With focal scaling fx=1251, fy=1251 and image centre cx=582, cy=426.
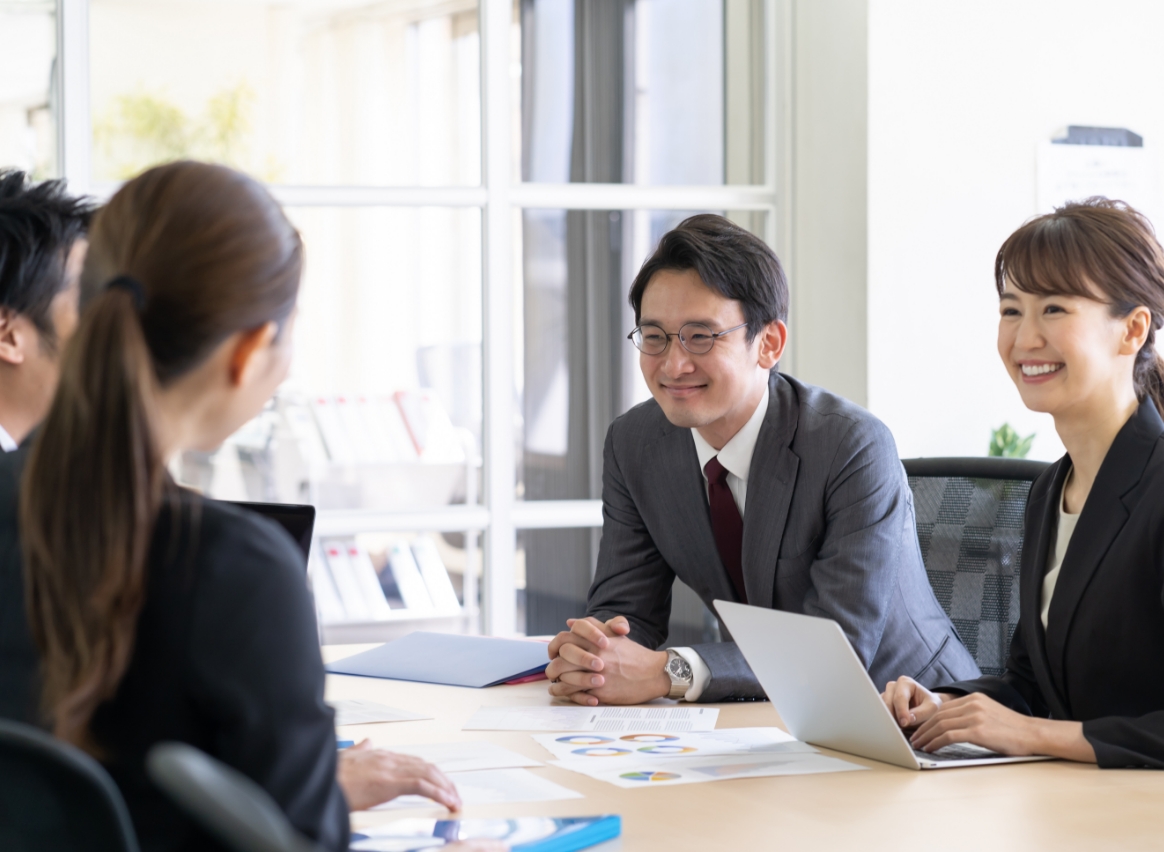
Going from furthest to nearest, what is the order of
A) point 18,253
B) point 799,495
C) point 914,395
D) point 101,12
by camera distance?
point 914,395, point 101,12, point 799,495, point 18,253

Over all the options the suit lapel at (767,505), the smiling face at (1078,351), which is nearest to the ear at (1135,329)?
the smiling face at (1078,351)

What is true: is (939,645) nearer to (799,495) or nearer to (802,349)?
(799,495)

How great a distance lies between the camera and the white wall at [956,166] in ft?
10.8

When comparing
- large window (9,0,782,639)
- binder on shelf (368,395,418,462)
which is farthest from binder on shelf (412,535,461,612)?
binder on shelf (368,395,418,462)

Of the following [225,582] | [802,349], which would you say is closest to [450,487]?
[802,349]

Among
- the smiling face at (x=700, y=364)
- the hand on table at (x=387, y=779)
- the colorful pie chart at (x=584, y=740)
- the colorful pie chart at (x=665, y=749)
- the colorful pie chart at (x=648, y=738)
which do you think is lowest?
the colorful pie chart at (x=648, y=738)

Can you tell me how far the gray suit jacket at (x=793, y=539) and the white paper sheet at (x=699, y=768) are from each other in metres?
0.37

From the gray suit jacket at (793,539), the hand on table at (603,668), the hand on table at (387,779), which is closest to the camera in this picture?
the hand on table at (387,779)

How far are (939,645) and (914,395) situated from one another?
51.0 inches

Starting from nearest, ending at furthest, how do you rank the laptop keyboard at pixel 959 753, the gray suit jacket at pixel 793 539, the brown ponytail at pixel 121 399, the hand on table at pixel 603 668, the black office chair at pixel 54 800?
the black office chair at pixel 54 800, the brown ponytail at pixel 121 399, the laptop keyboard at pixel 959 753, the hand on table at pixel 603 668, the gray suit jacket at pixel 793 539

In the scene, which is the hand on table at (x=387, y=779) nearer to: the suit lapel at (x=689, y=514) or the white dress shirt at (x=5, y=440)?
the white dress shirt at (x=5, y=440)

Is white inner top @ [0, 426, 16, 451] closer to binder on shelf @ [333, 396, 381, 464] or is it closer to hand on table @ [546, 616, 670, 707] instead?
hand on table @ [546, 616, 670, 707]

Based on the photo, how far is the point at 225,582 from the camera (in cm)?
84

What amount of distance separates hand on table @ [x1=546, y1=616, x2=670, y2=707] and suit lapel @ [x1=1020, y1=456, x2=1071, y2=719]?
543 mm
